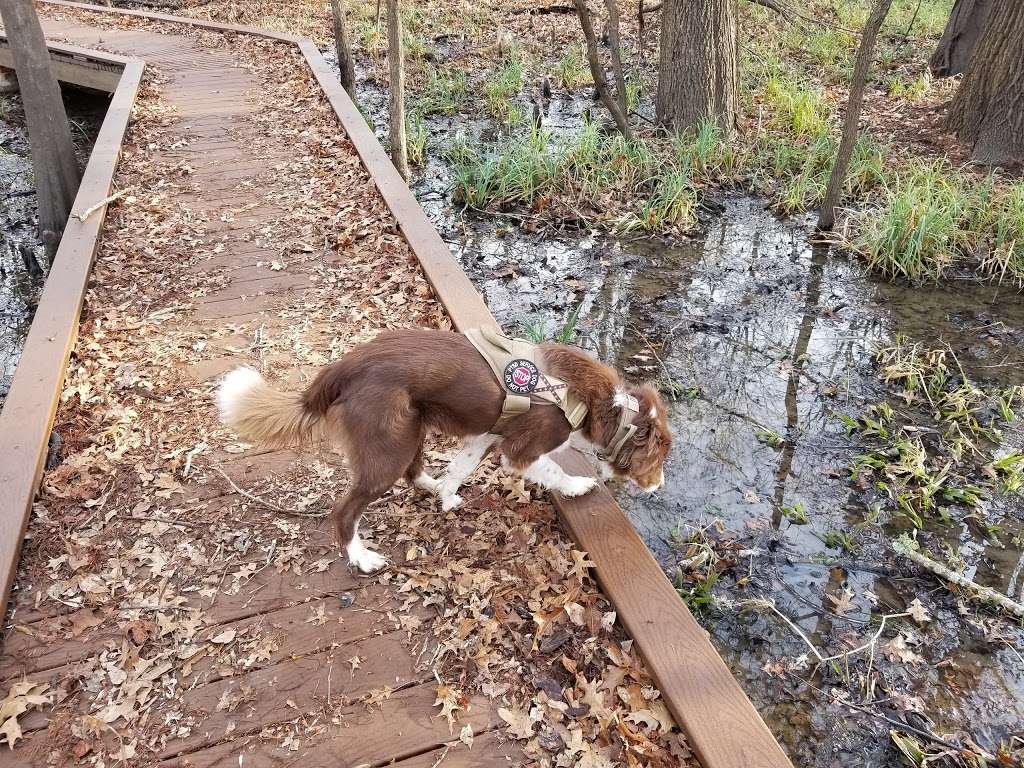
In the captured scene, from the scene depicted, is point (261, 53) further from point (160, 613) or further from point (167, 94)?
point (160, 613)

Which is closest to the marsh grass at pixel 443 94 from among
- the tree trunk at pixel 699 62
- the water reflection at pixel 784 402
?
the tree trunk at pixel 699 62

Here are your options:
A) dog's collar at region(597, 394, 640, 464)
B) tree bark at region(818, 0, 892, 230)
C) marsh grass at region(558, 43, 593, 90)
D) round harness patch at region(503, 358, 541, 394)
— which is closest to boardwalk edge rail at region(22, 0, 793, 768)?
dog's collar at region(597, 394, 640, 464)

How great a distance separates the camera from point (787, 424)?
184 inches

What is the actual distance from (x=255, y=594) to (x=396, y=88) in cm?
614

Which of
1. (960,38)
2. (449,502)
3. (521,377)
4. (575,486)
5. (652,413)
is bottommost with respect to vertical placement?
(449,502)

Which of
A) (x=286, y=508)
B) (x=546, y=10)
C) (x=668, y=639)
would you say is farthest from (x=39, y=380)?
(x=546, y=10)

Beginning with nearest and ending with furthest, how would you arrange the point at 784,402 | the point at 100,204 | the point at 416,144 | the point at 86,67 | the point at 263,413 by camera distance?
the point at 263,413 → the point at 784,402 → the point at 100,204 → the point at 416,144 → the point at 86,67

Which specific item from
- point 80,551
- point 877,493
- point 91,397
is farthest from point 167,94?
point 877,493

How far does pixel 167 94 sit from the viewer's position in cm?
909

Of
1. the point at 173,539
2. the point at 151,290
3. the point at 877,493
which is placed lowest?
the point at 877,493

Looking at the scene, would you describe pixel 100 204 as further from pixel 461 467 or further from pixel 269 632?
pixel 269 632

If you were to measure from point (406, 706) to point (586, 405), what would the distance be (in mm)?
1361

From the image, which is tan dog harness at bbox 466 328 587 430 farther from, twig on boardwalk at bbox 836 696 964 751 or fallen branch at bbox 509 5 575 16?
fallen branch at bbox 509 5 575 16

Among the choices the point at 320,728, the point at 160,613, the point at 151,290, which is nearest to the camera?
the point at 320,728
